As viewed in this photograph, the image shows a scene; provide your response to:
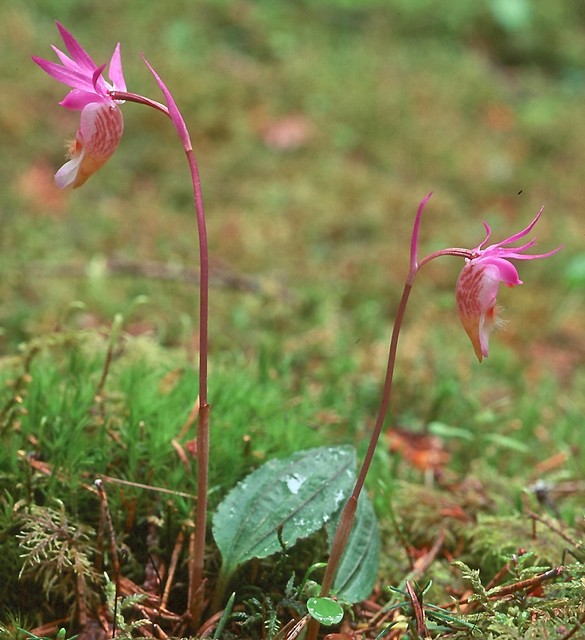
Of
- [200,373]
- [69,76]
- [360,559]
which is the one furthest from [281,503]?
[69,76]

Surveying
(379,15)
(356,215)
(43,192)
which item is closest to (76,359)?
(43,192)

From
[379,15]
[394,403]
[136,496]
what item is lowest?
[394,403]

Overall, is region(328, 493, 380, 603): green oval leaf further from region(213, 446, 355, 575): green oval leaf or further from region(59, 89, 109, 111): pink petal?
region(59, 89, 109, 111): pink petal

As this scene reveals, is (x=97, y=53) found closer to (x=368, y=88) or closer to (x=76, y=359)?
(x=368, y=88)

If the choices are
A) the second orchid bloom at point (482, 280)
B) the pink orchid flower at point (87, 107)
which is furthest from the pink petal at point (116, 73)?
the second orchid bloom at point (482, 280)

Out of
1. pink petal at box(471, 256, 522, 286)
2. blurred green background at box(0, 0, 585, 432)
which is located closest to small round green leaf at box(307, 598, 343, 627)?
pink petal at box(471, 256, 522, 286)

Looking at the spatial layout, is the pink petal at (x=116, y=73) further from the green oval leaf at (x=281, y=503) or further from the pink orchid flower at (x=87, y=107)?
the green oval leaf at (x=281, y=503)
